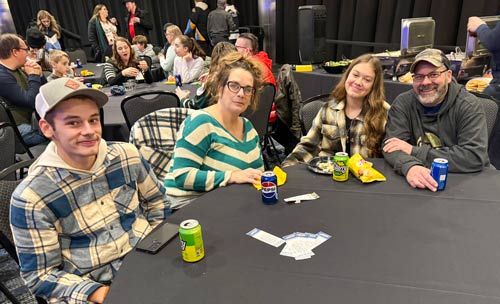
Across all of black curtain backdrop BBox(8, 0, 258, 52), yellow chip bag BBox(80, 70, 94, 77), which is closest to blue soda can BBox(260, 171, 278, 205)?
yellow chip bag BBox(80, 70, 94, 77)

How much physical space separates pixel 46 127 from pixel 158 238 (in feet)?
1.72

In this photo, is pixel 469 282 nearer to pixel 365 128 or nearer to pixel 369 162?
pixel 369 162

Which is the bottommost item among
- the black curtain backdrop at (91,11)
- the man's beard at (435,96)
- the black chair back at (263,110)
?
the black chair back at (263,110)

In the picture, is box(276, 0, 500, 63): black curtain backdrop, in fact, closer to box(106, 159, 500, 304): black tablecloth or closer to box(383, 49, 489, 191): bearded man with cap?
box(383, 49, 489, 191): bearded man with cap

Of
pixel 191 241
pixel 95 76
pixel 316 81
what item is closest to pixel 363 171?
pixel 191 241

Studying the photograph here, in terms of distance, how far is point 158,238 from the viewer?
128cm

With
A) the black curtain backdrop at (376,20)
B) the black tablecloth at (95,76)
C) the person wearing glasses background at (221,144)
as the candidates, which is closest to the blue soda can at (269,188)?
the person wearing glasses background at (221,144)

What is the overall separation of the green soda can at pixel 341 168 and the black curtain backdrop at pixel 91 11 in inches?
340

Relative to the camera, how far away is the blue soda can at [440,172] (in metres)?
1.50

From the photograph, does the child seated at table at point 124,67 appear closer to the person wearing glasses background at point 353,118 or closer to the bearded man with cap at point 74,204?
the person wearing glasses background at point 353,118

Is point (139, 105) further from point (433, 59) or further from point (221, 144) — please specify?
point (433, 59)

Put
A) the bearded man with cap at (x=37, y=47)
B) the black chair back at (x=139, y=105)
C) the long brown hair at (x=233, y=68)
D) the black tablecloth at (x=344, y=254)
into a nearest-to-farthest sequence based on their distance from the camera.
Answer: the black tablecloth at (x=344, y=254), the long brown hair at (x=233, y=68), the black chair back at (x=139, y=105), the bearded man with cap at (x=37, y=47)

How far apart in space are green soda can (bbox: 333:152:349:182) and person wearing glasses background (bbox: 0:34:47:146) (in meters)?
2.50

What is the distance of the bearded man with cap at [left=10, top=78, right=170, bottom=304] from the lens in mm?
1191
